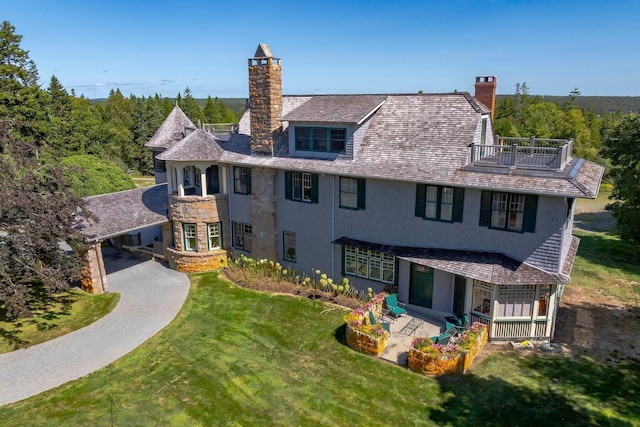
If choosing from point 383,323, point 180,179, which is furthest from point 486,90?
point 180,179

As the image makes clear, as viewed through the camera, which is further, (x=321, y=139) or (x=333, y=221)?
(x=321, y=139)

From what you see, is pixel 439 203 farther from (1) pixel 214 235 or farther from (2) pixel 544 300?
(1) pixel 214 235

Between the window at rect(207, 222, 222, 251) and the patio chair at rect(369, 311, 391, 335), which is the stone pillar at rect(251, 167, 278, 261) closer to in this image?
the window at rect(207, 222, 222, 251)

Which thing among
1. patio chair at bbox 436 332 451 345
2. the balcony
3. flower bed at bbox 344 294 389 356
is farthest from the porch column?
patio chair at bbox 436 332 451 345

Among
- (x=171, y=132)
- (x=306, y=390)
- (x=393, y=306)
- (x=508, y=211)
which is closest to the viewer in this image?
(x=306, y=390)

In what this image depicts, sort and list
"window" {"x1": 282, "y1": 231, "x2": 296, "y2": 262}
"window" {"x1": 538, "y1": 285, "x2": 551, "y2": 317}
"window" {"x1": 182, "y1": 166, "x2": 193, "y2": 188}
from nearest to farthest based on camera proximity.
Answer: "window" {"x1": 538, "y1": 285, "x2": 551, "y2": 317}, "window" {"x1": 282, "y1": 231, "x2": 296, "y2": 262}, "window" {"x1": 182, "y1": 166, "x2": 193, "y2": 188}

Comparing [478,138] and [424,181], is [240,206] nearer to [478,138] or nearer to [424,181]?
[424,181]

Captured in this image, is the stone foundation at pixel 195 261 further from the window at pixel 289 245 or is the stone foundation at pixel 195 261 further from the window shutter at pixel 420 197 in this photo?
the window shutter at pixel 420 197
